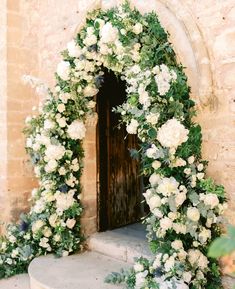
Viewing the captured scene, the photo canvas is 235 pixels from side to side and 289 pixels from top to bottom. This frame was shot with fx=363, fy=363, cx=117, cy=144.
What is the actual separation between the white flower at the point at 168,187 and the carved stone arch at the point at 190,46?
65 centimetres

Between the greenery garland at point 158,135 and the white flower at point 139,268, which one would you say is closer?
the greenery garland at point 158,135

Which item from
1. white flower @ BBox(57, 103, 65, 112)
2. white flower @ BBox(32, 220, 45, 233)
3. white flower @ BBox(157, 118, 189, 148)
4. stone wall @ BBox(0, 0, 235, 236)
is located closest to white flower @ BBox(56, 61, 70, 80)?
white flower @ BBox(57, 103, 65, 112)

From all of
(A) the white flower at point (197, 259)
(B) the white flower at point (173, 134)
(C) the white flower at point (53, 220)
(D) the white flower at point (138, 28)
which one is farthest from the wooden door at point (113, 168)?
(A) the white flower at point (197, 259)

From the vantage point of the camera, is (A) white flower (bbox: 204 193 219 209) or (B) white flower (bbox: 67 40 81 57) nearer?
(A) white flower (bbox: 204 193 219 209)

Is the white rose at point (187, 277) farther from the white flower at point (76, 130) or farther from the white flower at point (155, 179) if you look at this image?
the white flower at point (76, 130)

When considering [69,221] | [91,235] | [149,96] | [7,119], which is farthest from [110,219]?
[149,96]

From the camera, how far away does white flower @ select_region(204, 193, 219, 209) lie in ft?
8.84

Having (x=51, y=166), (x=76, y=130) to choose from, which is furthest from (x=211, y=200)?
(x=51, y=166)

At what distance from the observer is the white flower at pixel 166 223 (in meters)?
2.75

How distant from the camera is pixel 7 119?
459cm

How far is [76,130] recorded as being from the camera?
153 inches

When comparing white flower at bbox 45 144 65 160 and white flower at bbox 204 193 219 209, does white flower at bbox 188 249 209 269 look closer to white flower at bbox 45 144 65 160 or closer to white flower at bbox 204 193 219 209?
white flower at bbox 204 193 219 209

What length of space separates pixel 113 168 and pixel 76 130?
0.99 metres

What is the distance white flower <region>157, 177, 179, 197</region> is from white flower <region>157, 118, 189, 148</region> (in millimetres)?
270
